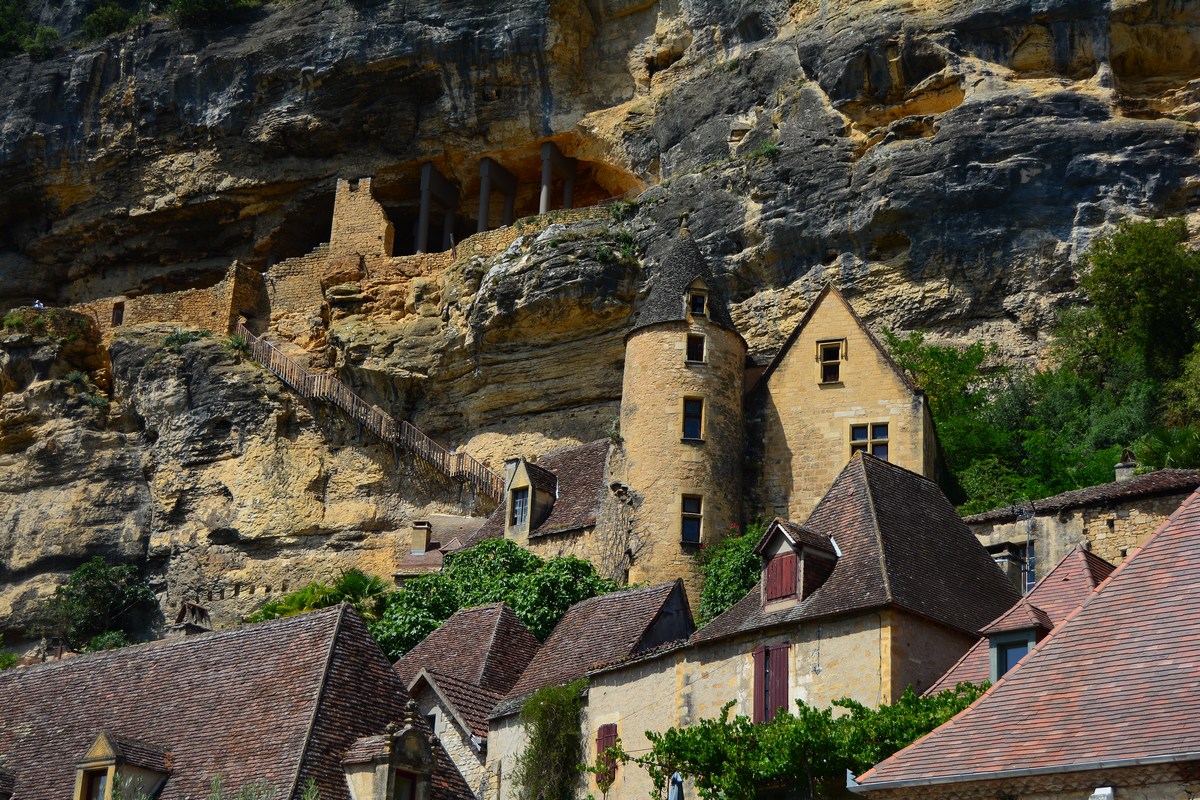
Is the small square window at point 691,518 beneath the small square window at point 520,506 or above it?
beneath

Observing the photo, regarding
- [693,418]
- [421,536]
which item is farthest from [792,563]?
[421,536]

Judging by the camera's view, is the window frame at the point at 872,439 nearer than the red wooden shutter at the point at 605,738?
No

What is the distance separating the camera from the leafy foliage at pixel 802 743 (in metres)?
20.3

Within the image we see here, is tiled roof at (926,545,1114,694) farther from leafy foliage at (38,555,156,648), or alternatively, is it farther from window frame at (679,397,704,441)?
leafy foliage at (38,555,156,648)

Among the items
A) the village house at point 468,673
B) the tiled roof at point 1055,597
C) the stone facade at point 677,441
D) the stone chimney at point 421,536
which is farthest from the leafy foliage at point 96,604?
the tiled roof at point 1055,597

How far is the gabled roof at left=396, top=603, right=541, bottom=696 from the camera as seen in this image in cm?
2847

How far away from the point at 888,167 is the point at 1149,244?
651cm

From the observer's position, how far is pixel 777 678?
23625mm

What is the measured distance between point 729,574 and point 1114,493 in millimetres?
6978

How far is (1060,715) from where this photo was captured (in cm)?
1502

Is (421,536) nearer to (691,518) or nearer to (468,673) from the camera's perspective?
(691,518)

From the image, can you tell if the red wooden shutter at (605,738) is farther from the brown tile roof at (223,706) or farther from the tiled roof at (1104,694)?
the tiled roof at (1104,694)

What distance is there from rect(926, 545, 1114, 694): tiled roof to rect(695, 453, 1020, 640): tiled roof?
1.94 metres

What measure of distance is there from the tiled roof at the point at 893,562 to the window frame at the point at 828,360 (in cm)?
996
